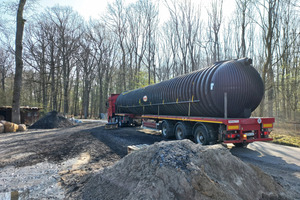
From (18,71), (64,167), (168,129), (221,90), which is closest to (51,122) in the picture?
(18,71)

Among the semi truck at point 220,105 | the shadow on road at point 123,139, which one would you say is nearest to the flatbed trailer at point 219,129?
the semi truck at point 220,105

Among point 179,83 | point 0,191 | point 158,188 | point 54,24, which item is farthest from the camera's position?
point 54,24

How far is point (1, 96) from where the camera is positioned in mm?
22156

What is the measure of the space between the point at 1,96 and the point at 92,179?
24.1m

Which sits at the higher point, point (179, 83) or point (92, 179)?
point (179, 83)

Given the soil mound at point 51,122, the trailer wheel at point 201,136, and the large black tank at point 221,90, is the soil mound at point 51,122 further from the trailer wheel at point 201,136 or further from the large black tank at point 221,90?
the trailer wheel at point 201,136

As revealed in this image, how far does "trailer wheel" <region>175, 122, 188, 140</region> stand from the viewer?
30.6ft

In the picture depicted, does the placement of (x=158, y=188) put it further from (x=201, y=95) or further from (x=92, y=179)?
(x=201, y=95)

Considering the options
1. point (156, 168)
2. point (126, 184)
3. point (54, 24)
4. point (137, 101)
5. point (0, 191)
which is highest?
point (54, 24)

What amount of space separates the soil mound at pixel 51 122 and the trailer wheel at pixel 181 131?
1213 cm

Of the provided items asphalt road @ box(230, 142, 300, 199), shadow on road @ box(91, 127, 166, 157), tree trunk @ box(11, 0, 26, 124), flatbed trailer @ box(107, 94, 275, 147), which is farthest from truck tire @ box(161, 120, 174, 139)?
tree trunk @ box(11, 0, 26, 124)

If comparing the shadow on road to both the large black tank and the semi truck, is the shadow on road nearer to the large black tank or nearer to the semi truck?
the semi truck

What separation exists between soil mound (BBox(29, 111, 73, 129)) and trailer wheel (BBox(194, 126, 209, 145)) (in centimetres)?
1357

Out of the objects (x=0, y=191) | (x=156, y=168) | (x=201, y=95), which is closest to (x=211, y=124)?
(x=201, y=95)
